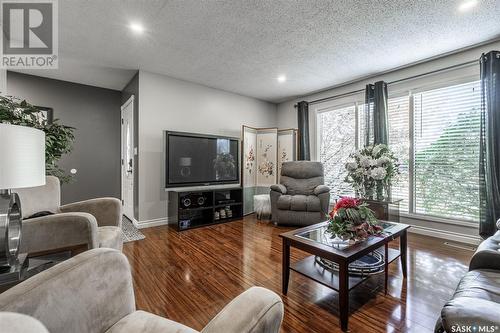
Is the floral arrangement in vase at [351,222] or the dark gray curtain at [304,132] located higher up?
the dark gray curtain at [304,132]

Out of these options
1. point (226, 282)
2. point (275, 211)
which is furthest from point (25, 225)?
point (275, 211)

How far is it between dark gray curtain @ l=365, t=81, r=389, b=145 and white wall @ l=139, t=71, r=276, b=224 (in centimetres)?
255

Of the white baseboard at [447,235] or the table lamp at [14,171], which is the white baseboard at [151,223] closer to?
the table lamp at [14,171]

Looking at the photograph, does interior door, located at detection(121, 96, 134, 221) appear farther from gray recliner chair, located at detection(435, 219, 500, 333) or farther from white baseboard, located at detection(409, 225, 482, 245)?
white baseboard, located at detection(409, 225, 482, 245)

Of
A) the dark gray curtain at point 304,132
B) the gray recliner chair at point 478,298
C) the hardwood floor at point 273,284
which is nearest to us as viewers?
the gray recliner chair at point 478,298

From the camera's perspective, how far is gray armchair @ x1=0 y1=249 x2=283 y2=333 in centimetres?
65

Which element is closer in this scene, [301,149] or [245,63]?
[245,63]

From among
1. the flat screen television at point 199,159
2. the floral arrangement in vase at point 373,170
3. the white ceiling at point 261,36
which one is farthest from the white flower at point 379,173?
the flat screen television at point 199,159

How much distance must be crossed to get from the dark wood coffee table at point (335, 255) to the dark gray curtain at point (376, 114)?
192 centimetres

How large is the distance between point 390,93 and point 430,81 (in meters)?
0.52

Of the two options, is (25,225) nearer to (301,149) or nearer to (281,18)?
(281,18)

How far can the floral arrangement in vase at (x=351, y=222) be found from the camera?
1.65 meters

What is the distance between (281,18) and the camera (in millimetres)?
2250

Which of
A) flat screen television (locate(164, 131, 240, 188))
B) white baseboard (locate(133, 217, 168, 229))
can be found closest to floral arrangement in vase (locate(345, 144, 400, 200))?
flat screen television (locate(164, 131, 240, 188))
